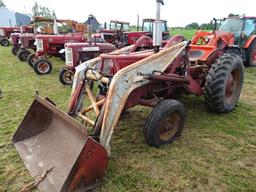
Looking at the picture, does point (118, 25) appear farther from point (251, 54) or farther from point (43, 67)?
point (251, 54)

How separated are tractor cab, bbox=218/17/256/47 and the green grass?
171 inches

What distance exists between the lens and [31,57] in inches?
340

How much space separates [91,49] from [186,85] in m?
3.66

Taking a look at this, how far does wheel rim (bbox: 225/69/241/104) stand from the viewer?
4.10 meters

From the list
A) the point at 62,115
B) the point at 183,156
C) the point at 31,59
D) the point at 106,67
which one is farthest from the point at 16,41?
the point at 183,156

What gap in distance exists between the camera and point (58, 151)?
2.62 metres

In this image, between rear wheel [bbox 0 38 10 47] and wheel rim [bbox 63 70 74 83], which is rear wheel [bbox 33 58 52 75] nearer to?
wheel rim [bbox 63 70 74 83]

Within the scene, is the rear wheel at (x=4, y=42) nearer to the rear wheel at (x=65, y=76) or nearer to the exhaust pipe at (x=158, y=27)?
the rear wheel at (x=65, y=76)

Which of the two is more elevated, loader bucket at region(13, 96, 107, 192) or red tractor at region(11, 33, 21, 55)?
red tractor at region(11, 33, 21, 55)

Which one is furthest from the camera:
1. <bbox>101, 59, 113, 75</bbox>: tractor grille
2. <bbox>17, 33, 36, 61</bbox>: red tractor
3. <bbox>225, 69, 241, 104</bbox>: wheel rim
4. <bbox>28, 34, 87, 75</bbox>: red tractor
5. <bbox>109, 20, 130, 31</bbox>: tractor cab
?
<bbox>109, 20, 130, 31</bbox>: tractor cab

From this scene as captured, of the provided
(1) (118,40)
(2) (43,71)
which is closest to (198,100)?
(2) (43,71)

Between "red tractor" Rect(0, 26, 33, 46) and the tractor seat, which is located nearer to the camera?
the tractor seat

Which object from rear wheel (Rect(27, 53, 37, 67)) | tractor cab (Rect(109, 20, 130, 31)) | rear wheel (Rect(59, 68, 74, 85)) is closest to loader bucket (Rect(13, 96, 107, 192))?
rear wheel (Rect(59, 68, 74, 85))

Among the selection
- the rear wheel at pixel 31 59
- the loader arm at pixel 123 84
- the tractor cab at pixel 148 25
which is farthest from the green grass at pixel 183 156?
the tractor cab at pixel 148 25
